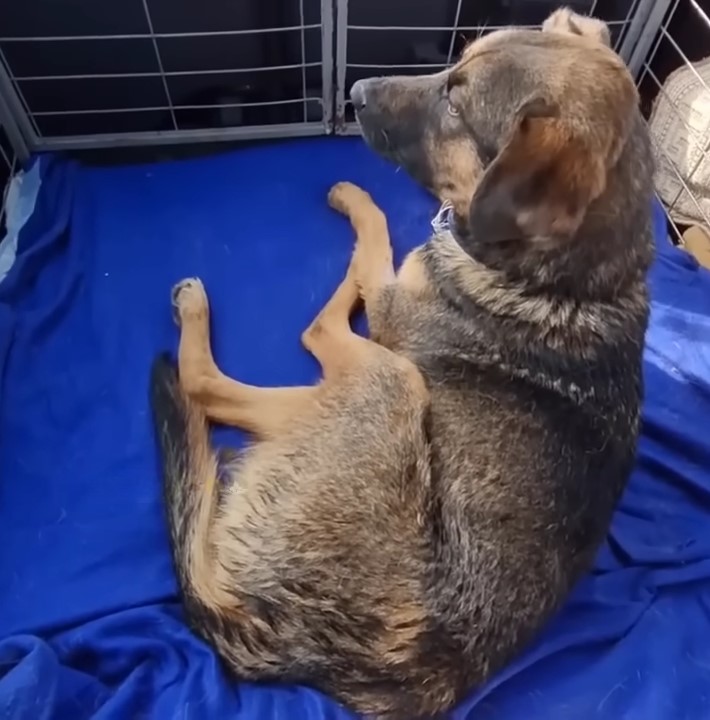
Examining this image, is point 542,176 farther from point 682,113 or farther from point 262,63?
point 262,63

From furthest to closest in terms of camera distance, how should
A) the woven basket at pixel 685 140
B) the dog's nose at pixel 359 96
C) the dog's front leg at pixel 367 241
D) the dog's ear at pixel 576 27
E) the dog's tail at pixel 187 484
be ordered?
the woven basket at pixel 685 140, the dog's front leg at pixel 367 241, the dog's nose at pixel 359 96, the dog's ear at pixel 576 27, the dog's tail at pixel 187 484

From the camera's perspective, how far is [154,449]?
2471mm

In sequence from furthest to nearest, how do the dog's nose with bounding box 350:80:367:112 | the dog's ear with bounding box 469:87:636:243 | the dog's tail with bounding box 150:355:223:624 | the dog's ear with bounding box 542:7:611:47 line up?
the dog's nose with bounding box 350:80:367:112 → the dog's ear with bounding box 542:7:611:47 → the dog's tail with bounding box 150:355:223:624 → the dog's ear with bounding box 469:87:636:243

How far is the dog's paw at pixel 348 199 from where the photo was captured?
9.66 ft

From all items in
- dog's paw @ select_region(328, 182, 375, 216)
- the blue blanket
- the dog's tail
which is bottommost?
the blue blanket

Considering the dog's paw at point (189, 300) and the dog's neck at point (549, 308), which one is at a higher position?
the dog's neck at point (549, 308)

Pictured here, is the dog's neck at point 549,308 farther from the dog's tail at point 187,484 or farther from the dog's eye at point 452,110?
the dog's tail at point 187,484

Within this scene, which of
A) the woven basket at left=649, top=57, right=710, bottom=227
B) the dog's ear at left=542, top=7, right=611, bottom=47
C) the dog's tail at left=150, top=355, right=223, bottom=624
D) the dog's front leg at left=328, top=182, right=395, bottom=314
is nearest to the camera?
the dog's tail at left=150, top=355, right=223, bottom=624

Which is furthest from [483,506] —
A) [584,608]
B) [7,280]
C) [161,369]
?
[7,280]

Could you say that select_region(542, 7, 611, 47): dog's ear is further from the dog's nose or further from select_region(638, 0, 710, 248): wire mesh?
select_region(638, 0, 710, 248): wire mesh

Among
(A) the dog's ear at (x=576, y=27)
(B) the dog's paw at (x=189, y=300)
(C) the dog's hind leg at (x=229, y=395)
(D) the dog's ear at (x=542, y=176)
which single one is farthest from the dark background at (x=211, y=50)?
(D) the dog's ear at (x=542, y=176)

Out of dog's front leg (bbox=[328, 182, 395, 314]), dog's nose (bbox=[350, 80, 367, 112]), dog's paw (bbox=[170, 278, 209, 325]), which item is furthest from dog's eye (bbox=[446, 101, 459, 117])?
dog's paw (bbox=[170, 278, 209, 325])

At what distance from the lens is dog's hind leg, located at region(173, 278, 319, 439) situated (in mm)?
2395

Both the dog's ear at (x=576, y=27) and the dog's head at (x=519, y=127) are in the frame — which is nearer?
the dog's head at (x=519, y=127)
